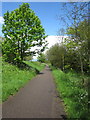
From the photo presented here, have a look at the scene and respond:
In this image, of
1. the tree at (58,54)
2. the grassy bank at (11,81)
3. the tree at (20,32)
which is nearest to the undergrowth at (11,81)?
the grassy bank at (11,81)

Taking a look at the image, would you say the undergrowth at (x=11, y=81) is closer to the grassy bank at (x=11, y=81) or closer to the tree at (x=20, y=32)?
the grassy bank at (x=11, y=81)

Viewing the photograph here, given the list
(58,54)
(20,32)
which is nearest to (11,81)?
(20,32)

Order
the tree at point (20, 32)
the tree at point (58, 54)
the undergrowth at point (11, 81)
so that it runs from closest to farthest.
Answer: the undergrowth at point (11, 81)
the tree at point (20, 32)
the tree at point (58, 54)

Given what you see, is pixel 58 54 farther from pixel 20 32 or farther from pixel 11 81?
pixel 11 81

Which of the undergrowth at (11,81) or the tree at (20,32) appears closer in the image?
the undergrowth at (11,81)

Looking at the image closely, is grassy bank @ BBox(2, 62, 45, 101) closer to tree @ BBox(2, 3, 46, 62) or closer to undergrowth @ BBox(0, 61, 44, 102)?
undergrowth @ BBox(0, 61, 44, 102)

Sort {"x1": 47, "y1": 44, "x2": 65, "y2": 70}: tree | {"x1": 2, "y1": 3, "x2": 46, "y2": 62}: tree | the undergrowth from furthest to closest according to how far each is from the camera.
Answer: {"x1": 47, "y1": 44, "x2": 65, "y2": 70}: tree < {"x1": 2, "y1": 3, "x2": 46, "y2": 62}: tree < the undergrowth

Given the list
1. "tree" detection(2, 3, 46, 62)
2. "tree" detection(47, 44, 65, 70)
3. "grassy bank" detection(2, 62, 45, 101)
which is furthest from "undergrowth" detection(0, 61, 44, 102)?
"tree" detection(47, 44, 65, 70)

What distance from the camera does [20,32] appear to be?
1817 centimetres

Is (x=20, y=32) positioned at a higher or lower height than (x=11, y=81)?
higher

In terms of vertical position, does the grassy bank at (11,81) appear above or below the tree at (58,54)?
below

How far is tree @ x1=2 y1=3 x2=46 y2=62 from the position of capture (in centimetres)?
1884

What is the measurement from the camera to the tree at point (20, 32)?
18.8 meters

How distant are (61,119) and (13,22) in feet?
54.8
